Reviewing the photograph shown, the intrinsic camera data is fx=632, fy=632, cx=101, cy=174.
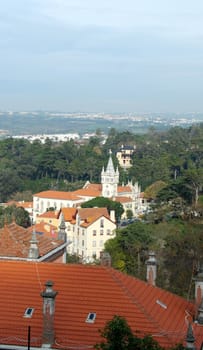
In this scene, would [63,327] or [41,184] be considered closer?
[63,327]

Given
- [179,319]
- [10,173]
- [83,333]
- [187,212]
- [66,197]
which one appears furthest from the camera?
[10,173]

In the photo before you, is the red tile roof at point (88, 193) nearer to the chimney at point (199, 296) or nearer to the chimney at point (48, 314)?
the chimney at point (199, 296)

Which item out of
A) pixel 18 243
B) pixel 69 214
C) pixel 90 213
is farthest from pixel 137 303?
pixel 69 214

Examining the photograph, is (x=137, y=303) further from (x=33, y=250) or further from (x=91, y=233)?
(x=91, y=233)

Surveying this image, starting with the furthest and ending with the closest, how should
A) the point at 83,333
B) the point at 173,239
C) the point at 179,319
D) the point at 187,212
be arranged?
the point at 187,212
the point at 173,239
the point at 179,319
the point at 83,333

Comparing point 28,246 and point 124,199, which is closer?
point 28,246

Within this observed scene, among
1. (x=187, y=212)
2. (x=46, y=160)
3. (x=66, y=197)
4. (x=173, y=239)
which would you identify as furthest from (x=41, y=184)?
(x=173, y=239)

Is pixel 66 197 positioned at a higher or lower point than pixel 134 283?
lower

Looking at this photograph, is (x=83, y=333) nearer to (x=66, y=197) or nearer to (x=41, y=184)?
(x=66, y=197)
